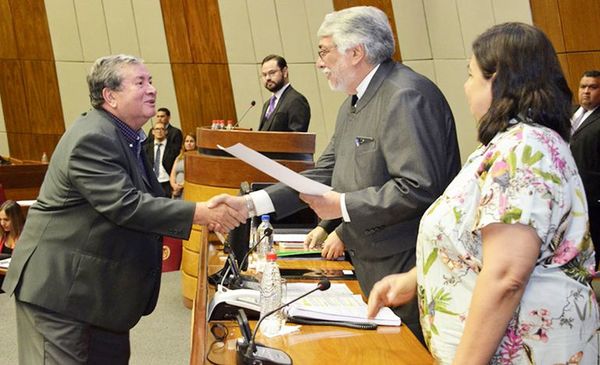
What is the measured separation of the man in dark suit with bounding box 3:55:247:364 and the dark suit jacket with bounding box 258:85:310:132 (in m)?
3.77

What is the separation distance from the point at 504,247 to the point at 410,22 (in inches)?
334

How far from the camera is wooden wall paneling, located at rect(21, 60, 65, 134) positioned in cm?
1147

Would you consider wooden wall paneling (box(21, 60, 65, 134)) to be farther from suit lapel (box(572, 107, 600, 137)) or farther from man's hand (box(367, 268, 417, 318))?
man's hand (box(367, 268, 417, 318))

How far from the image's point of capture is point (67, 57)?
11.4m

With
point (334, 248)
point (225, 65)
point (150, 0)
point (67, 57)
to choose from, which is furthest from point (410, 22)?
point (334, 248)

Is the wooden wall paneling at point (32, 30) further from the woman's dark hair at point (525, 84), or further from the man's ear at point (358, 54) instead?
the woman's dark hair at point (525, 84)

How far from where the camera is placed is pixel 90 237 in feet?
9.25

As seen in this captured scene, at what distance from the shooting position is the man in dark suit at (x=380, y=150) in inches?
101

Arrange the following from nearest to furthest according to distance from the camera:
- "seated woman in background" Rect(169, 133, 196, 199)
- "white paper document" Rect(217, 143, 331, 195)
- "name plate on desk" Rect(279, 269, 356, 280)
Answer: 1. "white paper document" Rect(217, 143, 331, 195)
2. "name plate on desk" Rect(279, 269, 356, 280)
3. "seated woman in background" Rect(169, 133, 196, 199)

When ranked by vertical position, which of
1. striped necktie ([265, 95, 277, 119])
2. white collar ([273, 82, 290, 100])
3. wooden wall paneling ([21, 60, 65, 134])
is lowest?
striped necktie ([265, 95, 277, 119])

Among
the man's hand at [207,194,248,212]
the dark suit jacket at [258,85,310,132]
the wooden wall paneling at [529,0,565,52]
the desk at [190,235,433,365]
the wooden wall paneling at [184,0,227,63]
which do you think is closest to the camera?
the desk at [190,235,433,365]

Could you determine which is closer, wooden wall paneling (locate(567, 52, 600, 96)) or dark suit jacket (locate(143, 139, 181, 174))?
wooden wall paneling (locate(567, 52, 600, 96))

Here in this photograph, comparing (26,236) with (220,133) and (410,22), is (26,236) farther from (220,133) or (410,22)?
(410,22)

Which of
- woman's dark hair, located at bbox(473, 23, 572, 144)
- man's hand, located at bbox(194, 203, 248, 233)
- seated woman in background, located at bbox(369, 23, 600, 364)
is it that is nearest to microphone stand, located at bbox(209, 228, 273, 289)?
man's hand, located at bbox(194, 203, 248, 233)
